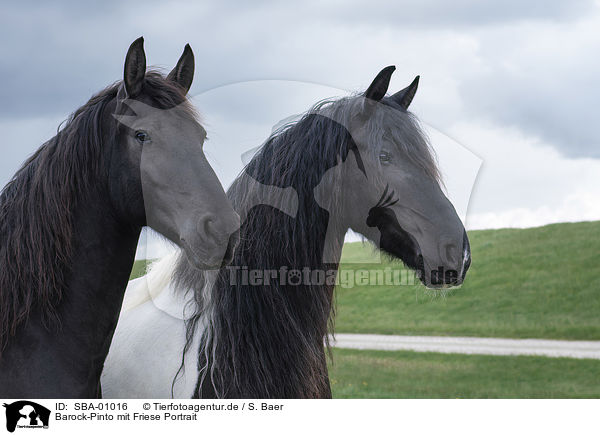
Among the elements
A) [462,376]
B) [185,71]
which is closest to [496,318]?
[462,376]

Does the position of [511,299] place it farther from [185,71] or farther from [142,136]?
[142,136]

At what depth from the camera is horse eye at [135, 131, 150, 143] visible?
3221 millimetres

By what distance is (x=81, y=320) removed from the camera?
3.38 meters

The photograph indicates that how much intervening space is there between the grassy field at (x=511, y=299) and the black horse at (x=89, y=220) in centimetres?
1589

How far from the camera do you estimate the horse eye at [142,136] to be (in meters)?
3.22

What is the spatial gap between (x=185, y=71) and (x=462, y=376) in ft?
36.1

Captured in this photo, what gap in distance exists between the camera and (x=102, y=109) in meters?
3.42

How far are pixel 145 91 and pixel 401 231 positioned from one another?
168 cm

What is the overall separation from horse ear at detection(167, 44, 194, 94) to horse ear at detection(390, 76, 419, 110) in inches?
52.0

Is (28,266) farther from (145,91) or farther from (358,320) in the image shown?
(358,320)

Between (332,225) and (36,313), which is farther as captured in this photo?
(332,225)

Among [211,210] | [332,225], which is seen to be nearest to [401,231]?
[332,225]

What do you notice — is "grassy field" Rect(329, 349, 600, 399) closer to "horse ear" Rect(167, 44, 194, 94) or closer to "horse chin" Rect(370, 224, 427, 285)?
"horse chin" Rect(370, 224, 427, 285)

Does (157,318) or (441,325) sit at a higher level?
(441,325)
